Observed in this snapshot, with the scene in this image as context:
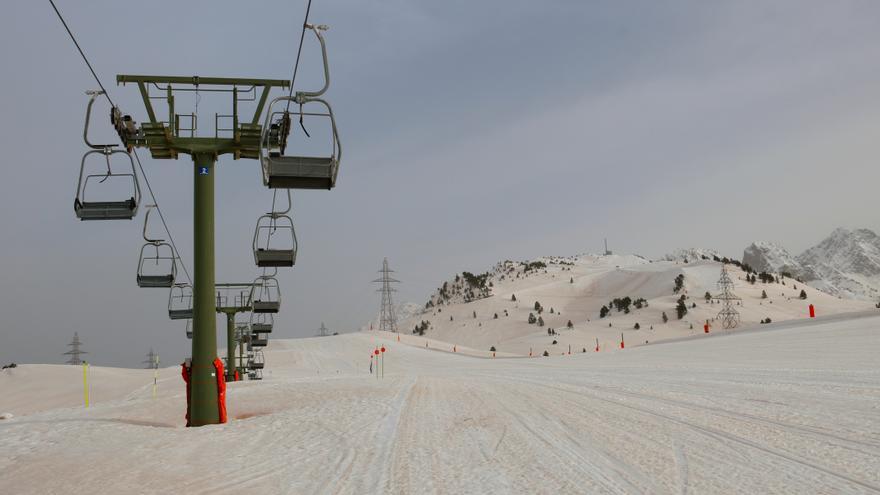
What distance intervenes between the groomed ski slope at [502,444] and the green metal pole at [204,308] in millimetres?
1407

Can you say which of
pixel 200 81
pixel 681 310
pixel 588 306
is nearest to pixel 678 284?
pixel 588 306

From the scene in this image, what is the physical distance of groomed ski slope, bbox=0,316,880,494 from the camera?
543cm

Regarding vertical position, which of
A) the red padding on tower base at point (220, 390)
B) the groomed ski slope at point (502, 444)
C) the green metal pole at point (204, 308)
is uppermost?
the green metal pole at point (204, 308)

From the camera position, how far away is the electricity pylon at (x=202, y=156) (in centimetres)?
1211

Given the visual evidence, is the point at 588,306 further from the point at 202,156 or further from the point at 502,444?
the point at 502,444

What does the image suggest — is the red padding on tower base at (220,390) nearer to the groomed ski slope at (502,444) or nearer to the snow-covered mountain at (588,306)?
the groomed ski slope at (502,444)

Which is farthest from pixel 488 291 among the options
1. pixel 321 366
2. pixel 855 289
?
pixel 855 289

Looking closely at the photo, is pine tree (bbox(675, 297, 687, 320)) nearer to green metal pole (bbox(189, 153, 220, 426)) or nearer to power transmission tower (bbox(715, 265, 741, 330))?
power transmission tower (bbox(715, 265, 741, 330))

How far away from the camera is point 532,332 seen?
88.0 m

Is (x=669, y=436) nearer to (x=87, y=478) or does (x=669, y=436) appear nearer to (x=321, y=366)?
(x=87, y=478)

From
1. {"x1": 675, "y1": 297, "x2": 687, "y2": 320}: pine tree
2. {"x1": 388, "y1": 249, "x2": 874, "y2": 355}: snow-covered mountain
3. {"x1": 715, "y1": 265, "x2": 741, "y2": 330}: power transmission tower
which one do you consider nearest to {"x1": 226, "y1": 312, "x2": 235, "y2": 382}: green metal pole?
{"x1": 388, "y1": 249, "x2": 874, "y2": 355}: snow-covered mountain

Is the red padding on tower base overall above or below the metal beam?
below

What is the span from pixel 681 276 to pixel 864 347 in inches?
3283

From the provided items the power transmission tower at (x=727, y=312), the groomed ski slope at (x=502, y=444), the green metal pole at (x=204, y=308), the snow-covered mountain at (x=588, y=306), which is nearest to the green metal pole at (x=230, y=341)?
the groomed ski slope at (x=502, y=444)
